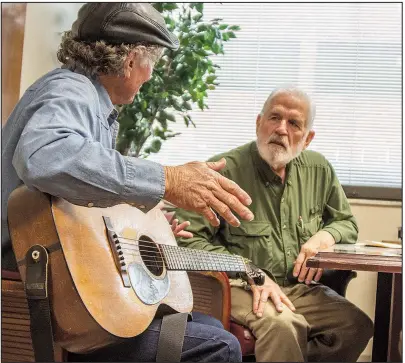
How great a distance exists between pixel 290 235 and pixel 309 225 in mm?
100

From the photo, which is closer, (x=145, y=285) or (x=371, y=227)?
(x=145, y=285)

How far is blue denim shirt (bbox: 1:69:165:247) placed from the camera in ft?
4.37

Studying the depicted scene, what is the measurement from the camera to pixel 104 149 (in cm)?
139

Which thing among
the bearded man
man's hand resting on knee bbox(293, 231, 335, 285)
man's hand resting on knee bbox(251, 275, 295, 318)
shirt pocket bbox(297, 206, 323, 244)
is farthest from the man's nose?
man's hand resting on knee bbox(251, 275, 295, 318)

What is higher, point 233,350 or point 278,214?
point 278,214

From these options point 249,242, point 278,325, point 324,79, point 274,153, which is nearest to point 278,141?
point 274,153

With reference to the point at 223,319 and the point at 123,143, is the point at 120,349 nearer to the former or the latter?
the point at 223,319

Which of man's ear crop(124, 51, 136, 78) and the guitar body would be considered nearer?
the guitar body

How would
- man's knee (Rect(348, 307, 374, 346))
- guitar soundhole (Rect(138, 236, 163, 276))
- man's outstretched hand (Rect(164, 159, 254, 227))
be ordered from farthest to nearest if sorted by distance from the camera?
man's knee (Rect(348, 307, 374, 346)) → guitar soundhole (Rect(138, 236, 163, 276)) → man's outstretched hand (Rect(164, 159, 254, 227))

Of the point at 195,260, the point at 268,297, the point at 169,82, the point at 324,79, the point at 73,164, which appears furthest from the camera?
the point at 324,79

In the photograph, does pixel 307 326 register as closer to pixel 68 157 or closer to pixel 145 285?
pixel 145 285

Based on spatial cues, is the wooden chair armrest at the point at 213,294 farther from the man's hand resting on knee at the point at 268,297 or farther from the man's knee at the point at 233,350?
the man's knee at the point at 233,350

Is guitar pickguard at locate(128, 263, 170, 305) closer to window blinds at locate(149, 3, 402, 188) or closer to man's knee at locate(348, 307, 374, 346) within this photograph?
man's knee at locate(348, 307, 374, 346)

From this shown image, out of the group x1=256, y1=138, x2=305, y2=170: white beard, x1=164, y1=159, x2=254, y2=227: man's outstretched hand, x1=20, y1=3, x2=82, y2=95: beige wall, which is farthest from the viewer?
x1=20, y1=3, x2=82, y2=95: beige wall
